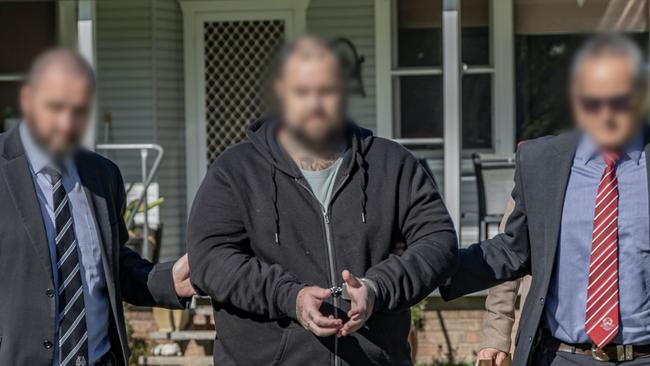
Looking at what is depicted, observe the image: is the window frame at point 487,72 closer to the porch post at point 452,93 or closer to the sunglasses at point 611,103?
the porch post at point 452,93

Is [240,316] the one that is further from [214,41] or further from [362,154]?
[214,41]

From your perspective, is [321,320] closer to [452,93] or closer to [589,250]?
[589,250]

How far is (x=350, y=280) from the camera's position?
3.22 metres

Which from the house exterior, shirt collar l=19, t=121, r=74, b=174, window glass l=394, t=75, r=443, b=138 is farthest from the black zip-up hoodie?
window glass l=394, t=75, r=443, b=138

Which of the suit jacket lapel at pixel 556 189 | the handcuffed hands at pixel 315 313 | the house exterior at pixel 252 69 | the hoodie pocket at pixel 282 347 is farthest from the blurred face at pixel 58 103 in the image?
the house exterior at pixel 252 69

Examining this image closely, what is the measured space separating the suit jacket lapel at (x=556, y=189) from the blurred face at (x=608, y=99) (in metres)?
0.65

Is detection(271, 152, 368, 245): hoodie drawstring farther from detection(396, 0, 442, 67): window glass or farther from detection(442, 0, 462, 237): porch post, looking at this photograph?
detection(396, 0, 442, 67): window glass

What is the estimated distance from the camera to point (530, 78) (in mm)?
10703

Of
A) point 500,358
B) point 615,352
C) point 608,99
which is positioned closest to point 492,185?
point 500,358

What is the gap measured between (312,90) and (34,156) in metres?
0.94

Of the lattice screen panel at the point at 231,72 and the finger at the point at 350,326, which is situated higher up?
the lattice screen panel at the point at 231,72

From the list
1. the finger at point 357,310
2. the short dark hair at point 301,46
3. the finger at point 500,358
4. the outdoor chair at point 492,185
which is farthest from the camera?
the outdoor chair at point 492,185

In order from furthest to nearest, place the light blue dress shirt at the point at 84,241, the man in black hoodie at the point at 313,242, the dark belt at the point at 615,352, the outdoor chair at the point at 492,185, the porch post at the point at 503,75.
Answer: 1. the porch post at the point at 503,75
2. the outdoor chair at the point at 492,185
3. the dark belt at the point at 615,352
4. the light blue dress shirt at the point at 84,241
5. the man in black hoodie at the point at 313,242

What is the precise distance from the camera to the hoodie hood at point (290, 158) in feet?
11.3
